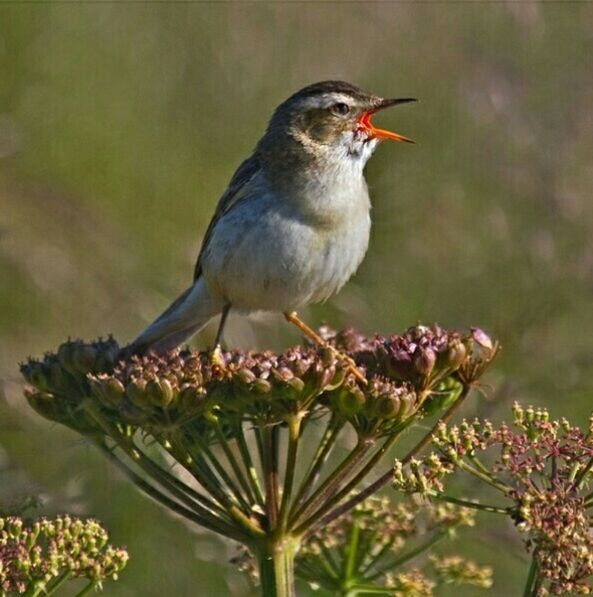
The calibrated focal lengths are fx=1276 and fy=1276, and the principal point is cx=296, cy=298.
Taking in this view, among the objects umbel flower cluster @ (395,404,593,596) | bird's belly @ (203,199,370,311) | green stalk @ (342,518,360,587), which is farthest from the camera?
bird's belly @ (203,199,370,311)

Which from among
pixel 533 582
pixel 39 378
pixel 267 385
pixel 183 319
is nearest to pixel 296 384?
pixel 267 385

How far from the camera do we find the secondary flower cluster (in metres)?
3.39

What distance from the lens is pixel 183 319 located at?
5.31 meters

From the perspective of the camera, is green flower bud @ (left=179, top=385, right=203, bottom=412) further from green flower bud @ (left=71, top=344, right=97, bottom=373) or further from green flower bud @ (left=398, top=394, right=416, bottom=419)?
green flower bud @ (left=71, top=344, right=97, bottom=373)

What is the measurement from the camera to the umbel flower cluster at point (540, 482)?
279cm

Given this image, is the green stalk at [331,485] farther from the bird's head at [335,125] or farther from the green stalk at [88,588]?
the bird's head at [335,125]

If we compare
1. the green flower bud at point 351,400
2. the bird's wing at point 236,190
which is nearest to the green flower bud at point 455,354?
the green flower bud at point 351,400

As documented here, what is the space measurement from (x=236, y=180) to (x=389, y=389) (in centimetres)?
227

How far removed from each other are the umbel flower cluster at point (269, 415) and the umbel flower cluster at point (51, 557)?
0.25 m

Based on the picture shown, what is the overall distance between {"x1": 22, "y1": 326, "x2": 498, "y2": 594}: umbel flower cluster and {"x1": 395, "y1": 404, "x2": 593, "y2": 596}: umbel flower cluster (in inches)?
11.6

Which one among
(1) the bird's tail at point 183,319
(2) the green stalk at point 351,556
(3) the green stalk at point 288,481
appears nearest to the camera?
(3) the green stalk at point 288,481

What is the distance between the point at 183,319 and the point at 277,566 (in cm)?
208

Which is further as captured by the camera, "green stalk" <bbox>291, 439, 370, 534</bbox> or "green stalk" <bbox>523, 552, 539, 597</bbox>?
"green stalk" <bbox>291, 439, 370, 534</bbox>

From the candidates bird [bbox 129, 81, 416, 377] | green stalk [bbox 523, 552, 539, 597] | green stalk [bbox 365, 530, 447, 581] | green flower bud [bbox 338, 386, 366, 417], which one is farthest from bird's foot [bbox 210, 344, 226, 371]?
bird [bbox 129, 81, 416, 377]
